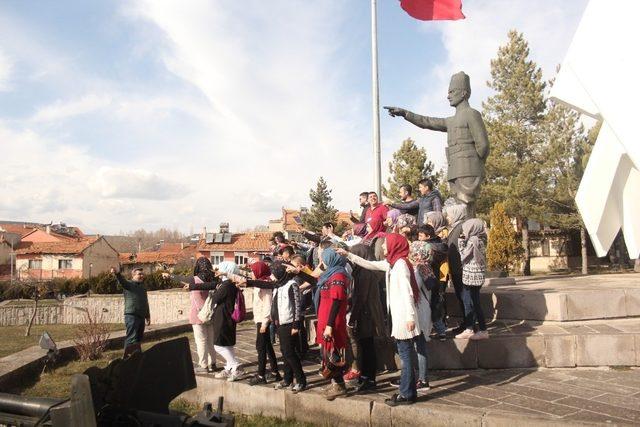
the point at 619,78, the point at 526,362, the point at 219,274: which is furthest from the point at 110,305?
the point at 619,78

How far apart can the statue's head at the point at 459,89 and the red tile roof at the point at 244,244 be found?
144 ft

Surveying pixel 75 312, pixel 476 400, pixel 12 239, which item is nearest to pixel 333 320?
pixel 476 400

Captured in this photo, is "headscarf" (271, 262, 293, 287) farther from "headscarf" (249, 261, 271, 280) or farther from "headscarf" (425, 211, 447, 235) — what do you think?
"headscarf" (425, 211, 447, 235)

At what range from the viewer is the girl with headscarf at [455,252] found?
6477 mm

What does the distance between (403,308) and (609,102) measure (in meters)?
2.53

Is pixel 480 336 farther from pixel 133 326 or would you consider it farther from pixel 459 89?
pixel 133 326

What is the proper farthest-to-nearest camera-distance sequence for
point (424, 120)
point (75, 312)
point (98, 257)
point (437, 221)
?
point (98, 257) < point (75, 312) < point (424, 120) < point (437, 221)

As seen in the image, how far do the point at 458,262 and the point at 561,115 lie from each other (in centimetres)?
2435

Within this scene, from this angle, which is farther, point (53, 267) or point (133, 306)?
point (53, 267)

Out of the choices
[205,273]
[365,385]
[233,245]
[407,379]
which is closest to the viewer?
[407,379]

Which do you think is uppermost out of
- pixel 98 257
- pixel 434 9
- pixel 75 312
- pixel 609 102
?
pixel 434 9

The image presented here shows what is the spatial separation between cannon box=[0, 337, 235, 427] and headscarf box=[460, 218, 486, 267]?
4.58m

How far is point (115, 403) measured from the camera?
2098mm

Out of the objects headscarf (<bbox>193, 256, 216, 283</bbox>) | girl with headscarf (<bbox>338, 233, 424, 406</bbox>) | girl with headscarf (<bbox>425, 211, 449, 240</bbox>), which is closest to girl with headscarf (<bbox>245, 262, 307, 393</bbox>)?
girl with headscarf (<bbox>338, 233, 424, 406</bbox>)
